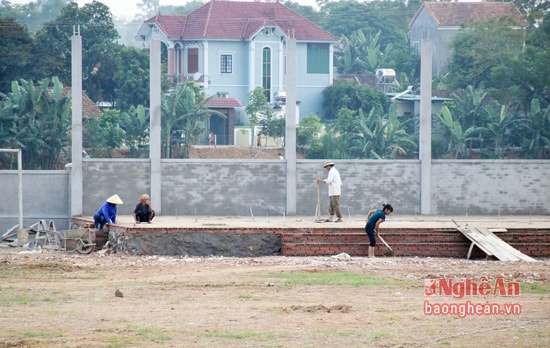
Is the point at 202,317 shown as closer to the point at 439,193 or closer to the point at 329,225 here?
the point at 329,225

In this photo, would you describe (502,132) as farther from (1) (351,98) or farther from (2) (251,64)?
(2) (251,64)

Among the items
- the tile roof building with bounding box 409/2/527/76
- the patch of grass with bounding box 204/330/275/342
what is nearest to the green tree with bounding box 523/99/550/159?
the tile roof building with bounding box 409/2/527/76

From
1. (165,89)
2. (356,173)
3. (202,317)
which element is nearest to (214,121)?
(165,89)

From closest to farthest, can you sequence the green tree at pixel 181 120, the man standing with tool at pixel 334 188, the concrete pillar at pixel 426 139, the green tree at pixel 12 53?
the man standing with tool at pixel 334 188 < the concrete pillar at pixel 426 139 < the green tree at pixel 181 120 < the green tree at pixel 12 53

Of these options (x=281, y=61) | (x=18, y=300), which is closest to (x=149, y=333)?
(x=18, y=300)

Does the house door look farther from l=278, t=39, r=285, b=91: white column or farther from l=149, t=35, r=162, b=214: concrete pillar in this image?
l=149, t=35, r=162, b=214: concrete pillar

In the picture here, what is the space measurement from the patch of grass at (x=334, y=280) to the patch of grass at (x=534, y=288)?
6.59 ft

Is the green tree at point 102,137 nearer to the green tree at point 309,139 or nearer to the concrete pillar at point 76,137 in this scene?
the green tree at point 309,139

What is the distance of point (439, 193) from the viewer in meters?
29.5

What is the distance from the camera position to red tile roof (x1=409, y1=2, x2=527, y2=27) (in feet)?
189

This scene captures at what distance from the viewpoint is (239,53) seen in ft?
163

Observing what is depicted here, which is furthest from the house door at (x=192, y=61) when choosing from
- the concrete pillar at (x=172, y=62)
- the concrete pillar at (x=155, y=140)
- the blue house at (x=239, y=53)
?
the concrete pillar at (x=155, y=140)

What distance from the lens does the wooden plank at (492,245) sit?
21.3 m

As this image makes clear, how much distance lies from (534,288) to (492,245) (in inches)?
188
